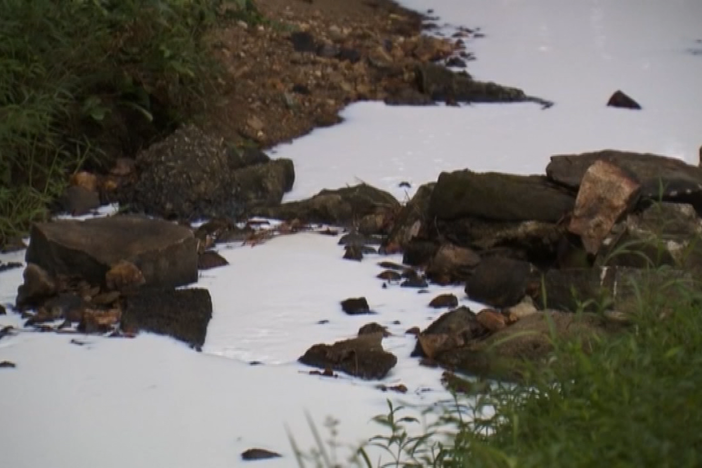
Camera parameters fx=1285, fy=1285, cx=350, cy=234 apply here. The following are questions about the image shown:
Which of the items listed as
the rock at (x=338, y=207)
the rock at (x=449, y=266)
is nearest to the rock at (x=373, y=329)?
the rock at (x=449, y=266)

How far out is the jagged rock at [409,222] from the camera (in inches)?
155

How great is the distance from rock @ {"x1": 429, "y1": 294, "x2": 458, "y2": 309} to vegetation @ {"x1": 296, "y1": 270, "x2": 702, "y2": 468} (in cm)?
94

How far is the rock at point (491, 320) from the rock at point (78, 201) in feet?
5.33

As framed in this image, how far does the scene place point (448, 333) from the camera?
10.4 ft

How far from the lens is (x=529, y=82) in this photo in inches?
251

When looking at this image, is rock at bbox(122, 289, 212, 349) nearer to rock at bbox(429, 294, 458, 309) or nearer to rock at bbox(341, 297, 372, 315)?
rock at bbox(341, 297, 372, 315)

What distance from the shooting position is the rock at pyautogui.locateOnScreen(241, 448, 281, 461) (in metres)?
2.59

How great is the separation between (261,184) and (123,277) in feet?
3.51

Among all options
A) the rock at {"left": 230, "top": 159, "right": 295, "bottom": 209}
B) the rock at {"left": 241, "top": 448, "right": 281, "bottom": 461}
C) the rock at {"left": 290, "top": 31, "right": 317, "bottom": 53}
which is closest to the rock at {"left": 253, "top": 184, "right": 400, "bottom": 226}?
the rock at {"left": 230, "top": 159, "right": 295, "bottom": 209}

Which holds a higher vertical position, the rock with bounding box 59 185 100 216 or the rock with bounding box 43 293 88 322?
the rock with bounding box 59 185 100 216

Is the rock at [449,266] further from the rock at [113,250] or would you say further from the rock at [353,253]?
the rock at [113,250]

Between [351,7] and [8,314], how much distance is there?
4.86m

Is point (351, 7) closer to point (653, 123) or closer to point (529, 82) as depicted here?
point (529, 82)

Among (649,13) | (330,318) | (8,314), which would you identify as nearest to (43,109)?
(8,314)
